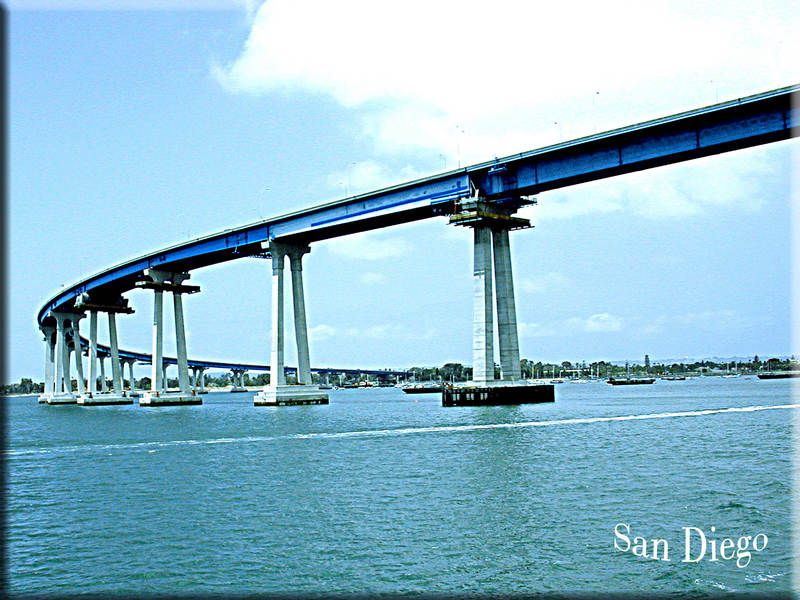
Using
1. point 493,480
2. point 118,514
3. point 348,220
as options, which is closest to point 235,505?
point 118,514

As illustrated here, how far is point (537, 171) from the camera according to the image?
7706cm

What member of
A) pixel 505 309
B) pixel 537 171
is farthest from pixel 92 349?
pixel 537 171

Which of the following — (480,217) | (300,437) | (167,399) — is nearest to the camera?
(300,437)

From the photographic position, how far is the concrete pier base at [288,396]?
104250mm

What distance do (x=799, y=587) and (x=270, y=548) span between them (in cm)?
1265

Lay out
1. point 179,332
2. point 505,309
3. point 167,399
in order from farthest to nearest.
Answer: point 167,399 < point 179,332 < point 505,309

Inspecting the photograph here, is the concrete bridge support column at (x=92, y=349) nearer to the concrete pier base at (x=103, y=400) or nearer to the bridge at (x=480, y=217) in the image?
the concrete pier base at (x=103, y=400)

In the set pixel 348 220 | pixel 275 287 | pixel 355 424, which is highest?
pixel 348 220

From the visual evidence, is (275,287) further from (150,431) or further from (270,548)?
(270,548)

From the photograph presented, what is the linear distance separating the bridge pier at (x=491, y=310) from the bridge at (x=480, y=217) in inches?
4.6

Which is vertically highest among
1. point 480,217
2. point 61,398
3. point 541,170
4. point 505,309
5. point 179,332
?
point 541,170

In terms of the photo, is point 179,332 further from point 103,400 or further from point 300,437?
point 300,437

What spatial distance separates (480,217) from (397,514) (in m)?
57.6

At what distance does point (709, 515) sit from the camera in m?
23.6
